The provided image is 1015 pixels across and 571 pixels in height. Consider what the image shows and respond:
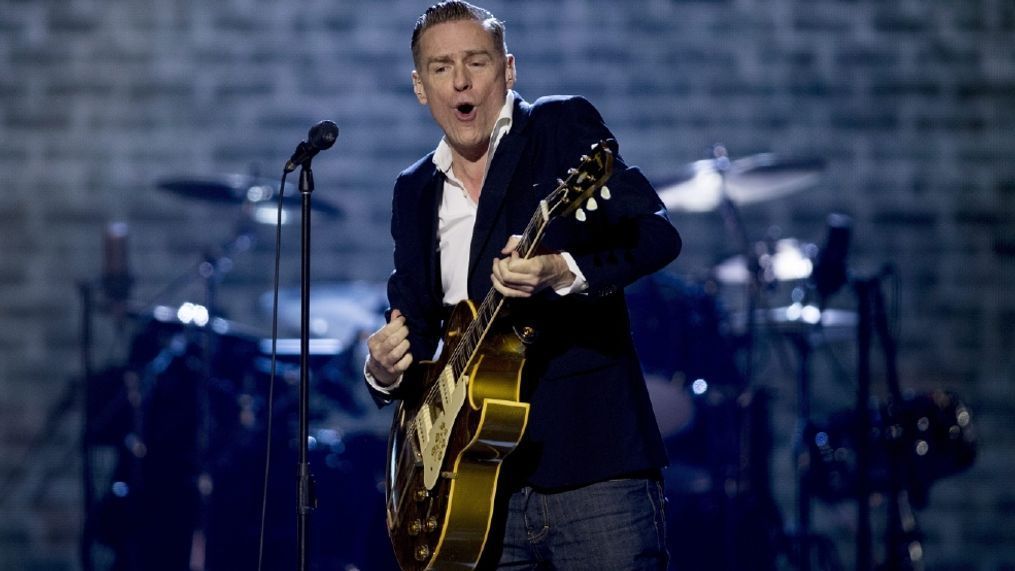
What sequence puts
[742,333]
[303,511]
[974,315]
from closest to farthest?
[303,511] < [742,333] < [974,315]

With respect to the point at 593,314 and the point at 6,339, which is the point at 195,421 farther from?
the point at 593,314

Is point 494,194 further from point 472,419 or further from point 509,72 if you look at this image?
point 472,419

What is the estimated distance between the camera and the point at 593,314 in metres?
2.61

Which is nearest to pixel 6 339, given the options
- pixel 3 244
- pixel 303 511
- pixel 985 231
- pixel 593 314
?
pixel 3 244

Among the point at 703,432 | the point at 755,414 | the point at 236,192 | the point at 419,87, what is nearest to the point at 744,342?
the point at 755,414

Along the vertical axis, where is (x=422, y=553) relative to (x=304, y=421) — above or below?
below

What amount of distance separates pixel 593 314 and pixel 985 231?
15.1 ft

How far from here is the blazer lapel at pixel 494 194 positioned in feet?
8.74

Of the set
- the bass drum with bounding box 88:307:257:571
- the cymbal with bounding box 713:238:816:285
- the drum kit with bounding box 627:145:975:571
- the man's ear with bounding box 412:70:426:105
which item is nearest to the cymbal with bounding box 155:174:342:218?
the bass drum with bounding box 88:307:257:571

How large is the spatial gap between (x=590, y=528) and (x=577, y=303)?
1.56ft

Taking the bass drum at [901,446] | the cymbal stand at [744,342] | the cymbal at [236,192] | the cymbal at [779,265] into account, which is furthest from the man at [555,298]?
the bass drum at [901,446]

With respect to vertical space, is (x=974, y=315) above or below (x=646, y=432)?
below

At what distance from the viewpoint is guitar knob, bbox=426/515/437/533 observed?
261 centimetres

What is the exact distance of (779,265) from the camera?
576 centimetres
